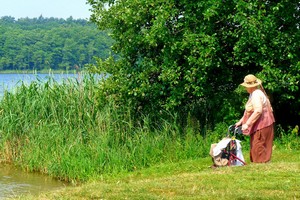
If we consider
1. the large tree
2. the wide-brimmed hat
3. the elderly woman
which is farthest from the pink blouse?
the large tree

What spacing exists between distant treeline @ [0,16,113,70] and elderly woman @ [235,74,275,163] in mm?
27916

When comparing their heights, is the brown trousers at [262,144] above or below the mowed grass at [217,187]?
above

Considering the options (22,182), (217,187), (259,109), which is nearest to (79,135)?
(22,182)

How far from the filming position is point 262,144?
12.1 m

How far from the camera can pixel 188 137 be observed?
15992 millimetres

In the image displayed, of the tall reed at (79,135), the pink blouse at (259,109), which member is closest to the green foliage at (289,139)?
the tall reed at (79,135)

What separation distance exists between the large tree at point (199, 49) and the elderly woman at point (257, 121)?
9.32 ft

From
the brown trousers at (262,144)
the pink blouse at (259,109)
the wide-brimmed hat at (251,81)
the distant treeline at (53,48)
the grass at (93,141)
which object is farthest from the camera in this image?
the distant treeline at (53,48)

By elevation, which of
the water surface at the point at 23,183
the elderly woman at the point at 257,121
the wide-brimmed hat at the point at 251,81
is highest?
the wide-brimmed hat at the point at 251,81

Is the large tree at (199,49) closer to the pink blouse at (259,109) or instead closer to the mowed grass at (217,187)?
the pink blouse at (259,109)

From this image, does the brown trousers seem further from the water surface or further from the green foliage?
the water surface

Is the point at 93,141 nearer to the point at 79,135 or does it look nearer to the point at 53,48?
the point at 79,135

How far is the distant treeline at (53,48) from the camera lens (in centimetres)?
4450

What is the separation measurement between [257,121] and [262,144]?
0.47 m
